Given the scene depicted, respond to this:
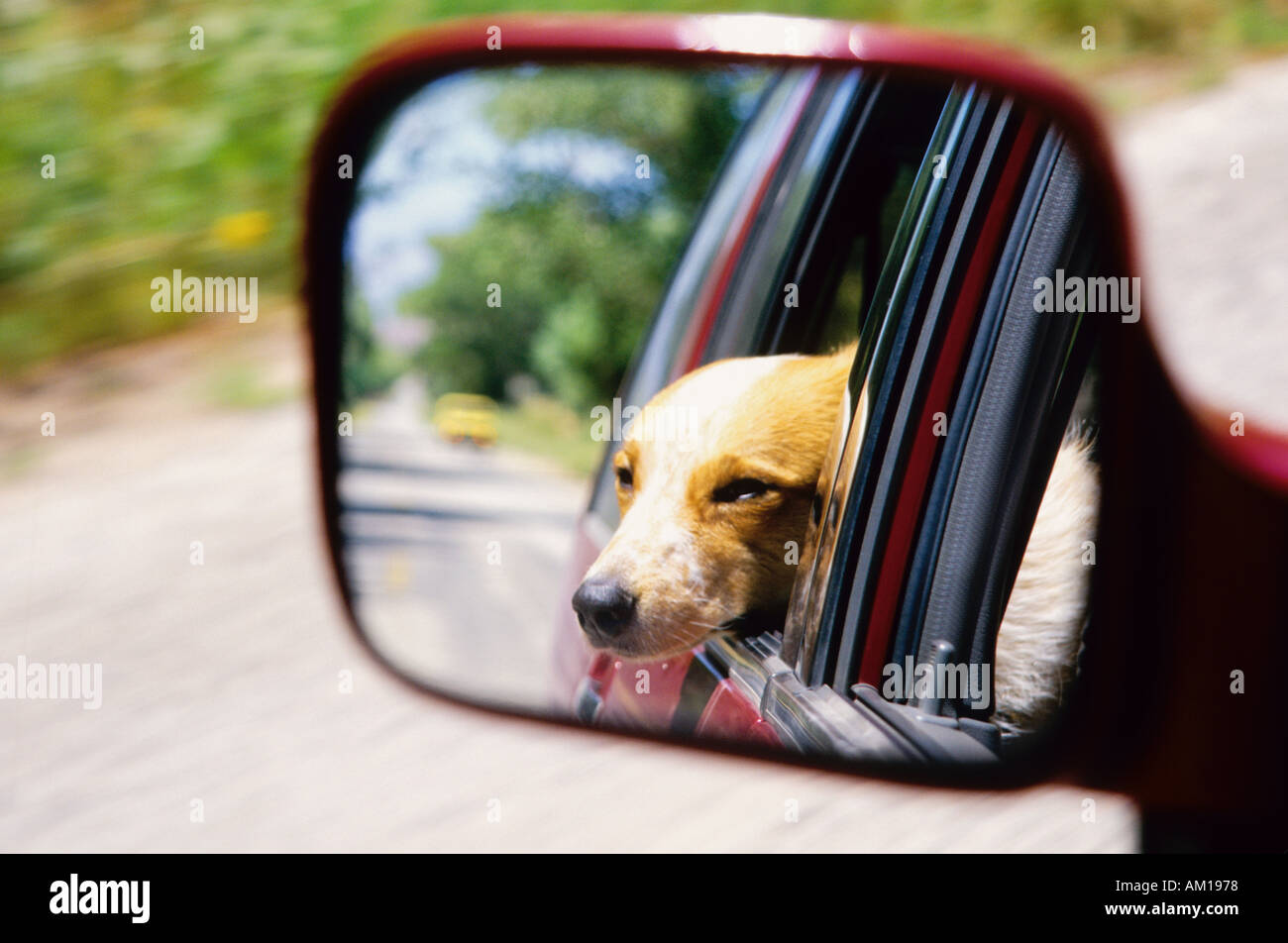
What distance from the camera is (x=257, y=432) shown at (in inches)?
225

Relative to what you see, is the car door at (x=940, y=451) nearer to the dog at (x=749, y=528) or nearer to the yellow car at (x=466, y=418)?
the dog at (x=749, y=528)

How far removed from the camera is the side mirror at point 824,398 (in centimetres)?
113

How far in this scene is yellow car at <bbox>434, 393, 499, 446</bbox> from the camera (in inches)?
86.9

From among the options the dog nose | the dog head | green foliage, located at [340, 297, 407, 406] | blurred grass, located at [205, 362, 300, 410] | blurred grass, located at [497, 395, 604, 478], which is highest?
blurred grass, located at [205, 362, 300, 410]

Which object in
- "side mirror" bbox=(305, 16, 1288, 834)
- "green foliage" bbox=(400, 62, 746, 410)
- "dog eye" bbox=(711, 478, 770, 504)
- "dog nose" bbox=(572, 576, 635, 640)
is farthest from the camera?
"green foliage" bbox=(400, 62, 746, 410)

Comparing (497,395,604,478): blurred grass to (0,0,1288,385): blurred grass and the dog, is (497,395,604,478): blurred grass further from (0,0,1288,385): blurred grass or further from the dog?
(0,0,1288,385): blurred grass

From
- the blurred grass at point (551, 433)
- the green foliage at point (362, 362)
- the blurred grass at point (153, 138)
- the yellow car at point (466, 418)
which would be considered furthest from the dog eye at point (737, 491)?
A: the blurred grass at point (153, 138)

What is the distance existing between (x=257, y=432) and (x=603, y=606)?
15.1 feet

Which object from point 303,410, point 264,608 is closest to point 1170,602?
point 264,608

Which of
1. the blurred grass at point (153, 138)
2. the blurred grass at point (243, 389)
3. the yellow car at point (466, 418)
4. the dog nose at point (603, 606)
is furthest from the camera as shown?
the blurred grass at point (153, 138)

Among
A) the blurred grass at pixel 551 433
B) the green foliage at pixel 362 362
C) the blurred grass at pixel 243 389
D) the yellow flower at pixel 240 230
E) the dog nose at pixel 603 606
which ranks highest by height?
the yellow flower at pixel 240 230

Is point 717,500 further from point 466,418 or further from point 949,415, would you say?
point 466,418

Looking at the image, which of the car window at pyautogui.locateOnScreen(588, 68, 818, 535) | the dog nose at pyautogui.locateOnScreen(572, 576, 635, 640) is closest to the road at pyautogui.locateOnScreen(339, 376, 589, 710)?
the car window at pyautogui.locateOnScreen(588, 68, 818, 535)

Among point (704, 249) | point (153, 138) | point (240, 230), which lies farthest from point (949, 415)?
point (153, 138)
